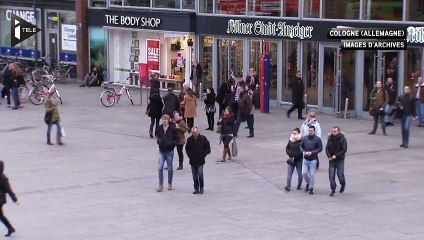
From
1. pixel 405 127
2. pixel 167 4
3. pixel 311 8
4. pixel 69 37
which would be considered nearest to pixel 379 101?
pixel 405 127

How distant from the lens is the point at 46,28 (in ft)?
156

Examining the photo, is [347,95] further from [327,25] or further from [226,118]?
[226,118]

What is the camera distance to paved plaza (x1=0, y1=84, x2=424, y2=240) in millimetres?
16625

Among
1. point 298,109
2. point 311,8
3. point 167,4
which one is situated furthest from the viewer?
point 167,4

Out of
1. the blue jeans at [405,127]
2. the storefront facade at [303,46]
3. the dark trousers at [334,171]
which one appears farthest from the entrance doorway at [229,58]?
the dark trousers at [334,171]

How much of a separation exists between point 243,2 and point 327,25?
468 centimetres

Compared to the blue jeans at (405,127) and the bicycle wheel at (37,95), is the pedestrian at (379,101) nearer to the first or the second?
the blue jeans at (405,127)

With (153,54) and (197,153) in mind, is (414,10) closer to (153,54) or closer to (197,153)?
(153,54)

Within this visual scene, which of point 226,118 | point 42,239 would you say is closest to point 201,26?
point 226,118

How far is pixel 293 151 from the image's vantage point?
19969 mm

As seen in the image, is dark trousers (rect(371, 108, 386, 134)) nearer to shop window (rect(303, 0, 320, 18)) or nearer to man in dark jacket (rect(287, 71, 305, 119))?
man in dark jacket (rect(287, 71, 305, 119))

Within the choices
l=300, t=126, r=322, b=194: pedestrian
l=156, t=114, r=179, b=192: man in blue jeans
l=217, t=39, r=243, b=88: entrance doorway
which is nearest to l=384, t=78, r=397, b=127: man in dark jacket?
l=217, t=39, r=243, b=88: entrance doorway

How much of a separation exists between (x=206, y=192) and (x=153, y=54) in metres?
22.3

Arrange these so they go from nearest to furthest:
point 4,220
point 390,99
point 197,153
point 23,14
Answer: point 4,220 < point 197,153 < point 390,99 < point 23,14
